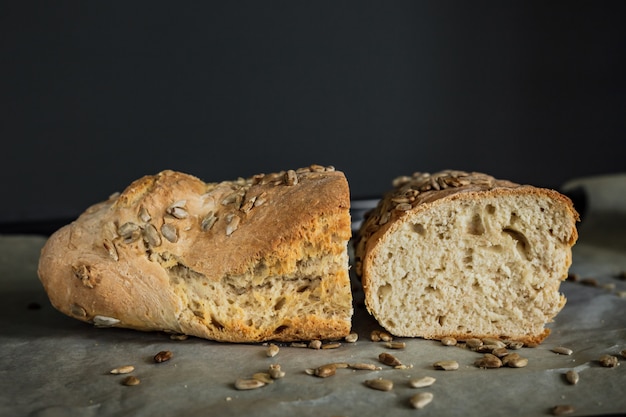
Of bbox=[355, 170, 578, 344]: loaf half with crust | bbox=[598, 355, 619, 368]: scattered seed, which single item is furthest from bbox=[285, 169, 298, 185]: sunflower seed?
bbox=[598, 355, 619, 368]: scattered seed

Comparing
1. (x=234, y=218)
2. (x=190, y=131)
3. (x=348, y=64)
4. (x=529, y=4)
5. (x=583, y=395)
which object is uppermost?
(x=529, y=4)

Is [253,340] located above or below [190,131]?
below

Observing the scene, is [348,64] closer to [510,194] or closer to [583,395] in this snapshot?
[510,194]

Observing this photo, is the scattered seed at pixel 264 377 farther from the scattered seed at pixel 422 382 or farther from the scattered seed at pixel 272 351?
the scattered seed at pixel 422 382

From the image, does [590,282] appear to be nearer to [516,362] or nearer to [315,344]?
[516,362]

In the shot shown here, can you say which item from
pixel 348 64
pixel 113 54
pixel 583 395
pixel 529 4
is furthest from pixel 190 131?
pixel 583 395

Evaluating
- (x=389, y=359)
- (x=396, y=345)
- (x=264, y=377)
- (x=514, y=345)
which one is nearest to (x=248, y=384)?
(x=264, y=377)
